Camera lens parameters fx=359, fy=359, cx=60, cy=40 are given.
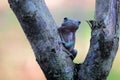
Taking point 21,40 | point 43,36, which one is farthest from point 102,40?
point 21,40

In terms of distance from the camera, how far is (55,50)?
0.62 meters

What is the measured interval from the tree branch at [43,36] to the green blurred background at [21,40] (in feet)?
2.88

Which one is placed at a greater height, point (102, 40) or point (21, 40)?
point (102, 40)

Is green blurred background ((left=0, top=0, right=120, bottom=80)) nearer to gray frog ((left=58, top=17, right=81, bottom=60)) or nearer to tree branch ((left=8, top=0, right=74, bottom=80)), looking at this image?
gray frog ((left=58, top=17, right=81, bottom=60))

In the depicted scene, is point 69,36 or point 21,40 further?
point 21,40

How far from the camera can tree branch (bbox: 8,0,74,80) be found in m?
0.59

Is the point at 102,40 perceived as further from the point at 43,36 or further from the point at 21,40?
the point at 21,40

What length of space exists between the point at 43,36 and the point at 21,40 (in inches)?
40.7

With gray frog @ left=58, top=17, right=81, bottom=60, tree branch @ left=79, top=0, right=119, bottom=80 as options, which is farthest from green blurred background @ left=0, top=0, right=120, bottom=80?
tree branch @ left=79, top=0, right=119, bottom=80

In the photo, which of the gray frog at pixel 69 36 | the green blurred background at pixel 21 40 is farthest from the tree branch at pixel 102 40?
the green blurred background at pixel 21 40

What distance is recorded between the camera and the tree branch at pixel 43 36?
23.4 inches

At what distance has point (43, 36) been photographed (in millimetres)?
610

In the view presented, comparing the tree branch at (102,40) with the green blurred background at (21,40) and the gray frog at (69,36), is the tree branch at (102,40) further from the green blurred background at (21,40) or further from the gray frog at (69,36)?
the green blurred background at (21,40)

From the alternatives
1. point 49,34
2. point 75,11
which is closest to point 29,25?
point 49,34
